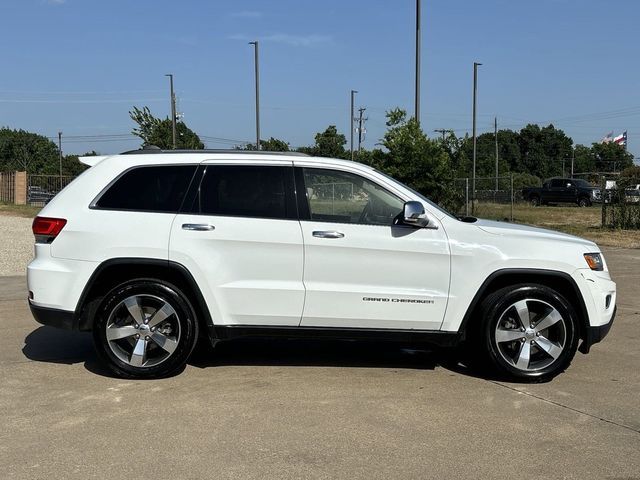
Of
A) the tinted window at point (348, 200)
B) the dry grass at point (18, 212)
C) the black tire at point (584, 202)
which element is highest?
the black tire at point (584, 202)

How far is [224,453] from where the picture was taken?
153 inches

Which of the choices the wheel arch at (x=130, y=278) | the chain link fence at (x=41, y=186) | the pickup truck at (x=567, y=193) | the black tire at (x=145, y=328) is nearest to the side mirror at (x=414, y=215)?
the wheel arch at (x=130, y=278)

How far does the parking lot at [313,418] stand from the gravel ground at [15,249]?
21.4ft

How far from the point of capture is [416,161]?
19.1 meters

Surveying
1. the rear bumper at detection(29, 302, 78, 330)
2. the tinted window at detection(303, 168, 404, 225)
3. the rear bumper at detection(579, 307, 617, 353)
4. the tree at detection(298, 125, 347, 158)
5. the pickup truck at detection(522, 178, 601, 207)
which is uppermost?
the tree at detection(298, 125, 347, 158)

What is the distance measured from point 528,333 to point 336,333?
1.61 meters

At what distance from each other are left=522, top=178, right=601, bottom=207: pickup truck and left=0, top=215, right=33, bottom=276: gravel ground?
97.7 feet

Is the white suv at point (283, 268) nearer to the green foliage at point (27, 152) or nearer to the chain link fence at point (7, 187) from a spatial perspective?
the chain link fence at point (7, 187)

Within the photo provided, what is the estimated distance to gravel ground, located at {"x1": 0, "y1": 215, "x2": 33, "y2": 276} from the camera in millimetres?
12191

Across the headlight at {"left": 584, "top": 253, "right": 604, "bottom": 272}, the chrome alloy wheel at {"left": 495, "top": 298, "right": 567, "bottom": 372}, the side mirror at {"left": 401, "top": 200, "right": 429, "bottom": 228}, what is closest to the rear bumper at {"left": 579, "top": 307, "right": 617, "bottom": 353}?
the chrome alloy wheel at {"left": 495, "top": 298, "right": 567, "bottom": 372}

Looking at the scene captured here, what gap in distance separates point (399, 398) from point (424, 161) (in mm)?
14845

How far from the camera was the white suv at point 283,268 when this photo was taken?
203 inches

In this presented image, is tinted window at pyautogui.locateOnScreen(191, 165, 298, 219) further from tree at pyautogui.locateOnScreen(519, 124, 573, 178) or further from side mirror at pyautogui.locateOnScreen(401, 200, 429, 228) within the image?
tree at pyautogui.locateOnScreen(519, 124, 573, 178)

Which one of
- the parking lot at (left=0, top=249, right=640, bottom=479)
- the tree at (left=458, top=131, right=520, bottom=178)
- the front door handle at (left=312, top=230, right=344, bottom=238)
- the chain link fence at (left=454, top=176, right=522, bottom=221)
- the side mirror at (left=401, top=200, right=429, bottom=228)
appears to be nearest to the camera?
the parking lot at (left=0, top=249, right=640, bottom=479)
